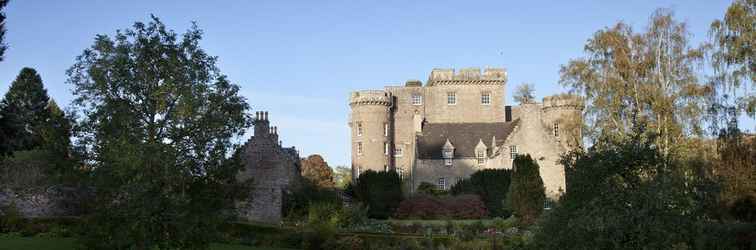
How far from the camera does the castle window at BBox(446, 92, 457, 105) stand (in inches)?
2625

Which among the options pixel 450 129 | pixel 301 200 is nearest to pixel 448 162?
pixel 450 129

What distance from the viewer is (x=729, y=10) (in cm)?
2980

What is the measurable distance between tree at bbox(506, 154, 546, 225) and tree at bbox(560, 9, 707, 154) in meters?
6.41

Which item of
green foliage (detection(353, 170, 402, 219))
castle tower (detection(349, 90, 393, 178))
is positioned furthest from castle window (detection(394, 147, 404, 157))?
green foliage (detection(353, 170, 402, 219))

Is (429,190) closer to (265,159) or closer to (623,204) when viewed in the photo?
(265,159)

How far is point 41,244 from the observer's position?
2500 cm

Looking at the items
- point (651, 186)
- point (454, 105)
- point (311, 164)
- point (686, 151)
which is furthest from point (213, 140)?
point (311, 164)

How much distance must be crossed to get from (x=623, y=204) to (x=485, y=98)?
51.8 meters

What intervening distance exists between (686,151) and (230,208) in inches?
735

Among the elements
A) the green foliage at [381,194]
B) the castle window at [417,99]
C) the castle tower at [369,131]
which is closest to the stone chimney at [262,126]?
the green foliage at [381,194]

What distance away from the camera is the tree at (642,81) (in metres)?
33.3

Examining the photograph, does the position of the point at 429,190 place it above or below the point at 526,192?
above

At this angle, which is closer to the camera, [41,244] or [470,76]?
[41,244]

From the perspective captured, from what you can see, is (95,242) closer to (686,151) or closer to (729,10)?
(686,151)
